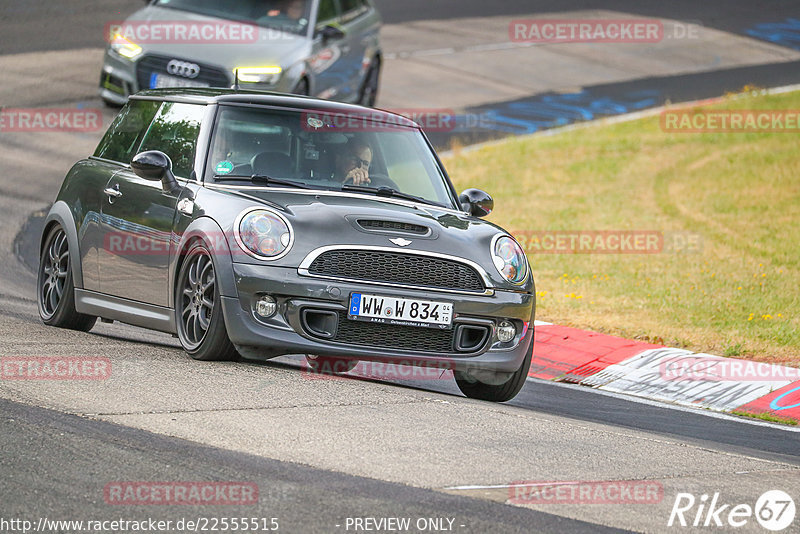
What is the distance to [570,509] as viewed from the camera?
17.3 ft

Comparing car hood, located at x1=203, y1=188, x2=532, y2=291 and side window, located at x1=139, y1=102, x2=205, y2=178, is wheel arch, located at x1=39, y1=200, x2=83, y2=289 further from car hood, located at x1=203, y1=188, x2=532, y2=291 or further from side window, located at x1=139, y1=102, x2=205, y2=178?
car hood, located at x1=203, y1=188, x2=532, y2=291

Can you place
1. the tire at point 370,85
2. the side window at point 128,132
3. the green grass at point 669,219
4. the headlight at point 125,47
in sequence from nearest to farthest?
the side window at point 128,132 < the green grass at point 669,219 < the headlight at point 125,47 < the tire at point 370,85

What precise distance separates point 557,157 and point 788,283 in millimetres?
6989

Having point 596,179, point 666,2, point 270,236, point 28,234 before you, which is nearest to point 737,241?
point 596,179

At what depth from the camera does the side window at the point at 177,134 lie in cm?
838

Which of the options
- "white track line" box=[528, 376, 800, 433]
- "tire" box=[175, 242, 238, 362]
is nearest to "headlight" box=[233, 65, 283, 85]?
"white track line" box=[528, 376, 800, 433]

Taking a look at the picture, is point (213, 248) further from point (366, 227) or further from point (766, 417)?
point (766, 417)

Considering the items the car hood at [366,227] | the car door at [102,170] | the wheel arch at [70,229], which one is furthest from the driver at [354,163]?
the wheel arch at [70,229]

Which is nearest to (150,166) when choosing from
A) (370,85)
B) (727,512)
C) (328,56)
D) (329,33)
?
(727,512)

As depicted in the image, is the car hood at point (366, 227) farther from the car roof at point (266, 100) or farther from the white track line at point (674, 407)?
the white track line at point (674, 407)

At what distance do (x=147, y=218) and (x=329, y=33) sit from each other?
8976 mm

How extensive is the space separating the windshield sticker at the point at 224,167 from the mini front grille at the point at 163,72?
751 centimetres

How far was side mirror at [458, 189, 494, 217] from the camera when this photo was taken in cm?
877

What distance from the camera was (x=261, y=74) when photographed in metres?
15.8
